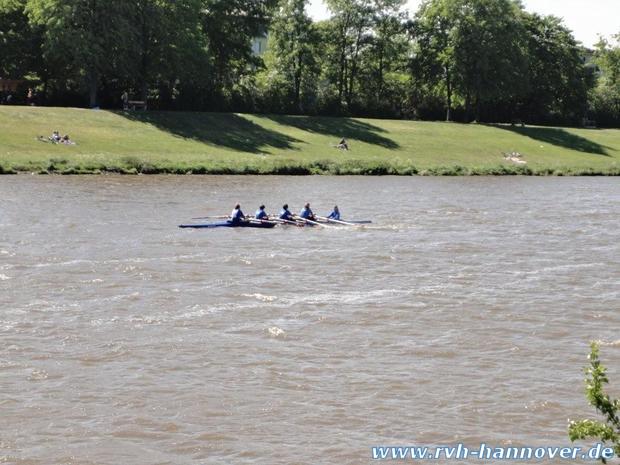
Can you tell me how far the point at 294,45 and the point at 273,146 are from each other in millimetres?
21628

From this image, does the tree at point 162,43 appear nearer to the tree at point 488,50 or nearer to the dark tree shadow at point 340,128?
the dark tree shadow at point 340,128

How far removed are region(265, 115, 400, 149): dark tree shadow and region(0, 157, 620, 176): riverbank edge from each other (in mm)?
9716

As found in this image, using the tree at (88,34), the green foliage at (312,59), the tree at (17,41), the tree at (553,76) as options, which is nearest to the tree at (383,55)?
the green foliage at (312,59)

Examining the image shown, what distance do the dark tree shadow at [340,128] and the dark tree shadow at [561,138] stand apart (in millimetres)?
17517

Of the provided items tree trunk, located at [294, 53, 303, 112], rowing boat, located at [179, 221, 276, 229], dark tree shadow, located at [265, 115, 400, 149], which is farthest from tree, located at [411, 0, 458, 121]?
rowing boat, located at [179, 221, 276, 229]

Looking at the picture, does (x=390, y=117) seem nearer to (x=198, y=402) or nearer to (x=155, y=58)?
(x=155, y=58)

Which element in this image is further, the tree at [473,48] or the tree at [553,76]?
the tree at [553,76]

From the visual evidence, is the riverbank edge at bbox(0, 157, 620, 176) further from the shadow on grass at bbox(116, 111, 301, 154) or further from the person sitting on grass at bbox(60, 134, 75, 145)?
the person sitting on grass at bbox(60, 134, 75, 145)

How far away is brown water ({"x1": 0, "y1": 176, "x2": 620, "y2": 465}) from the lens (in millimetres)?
16172

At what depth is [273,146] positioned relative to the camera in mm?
77812

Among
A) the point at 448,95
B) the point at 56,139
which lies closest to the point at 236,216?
the point at 56,139

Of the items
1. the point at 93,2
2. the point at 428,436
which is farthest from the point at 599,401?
the point at 93,2

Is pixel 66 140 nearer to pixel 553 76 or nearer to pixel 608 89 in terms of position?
pixel 553 76

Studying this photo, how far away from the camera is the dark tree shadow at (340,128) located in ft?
280
